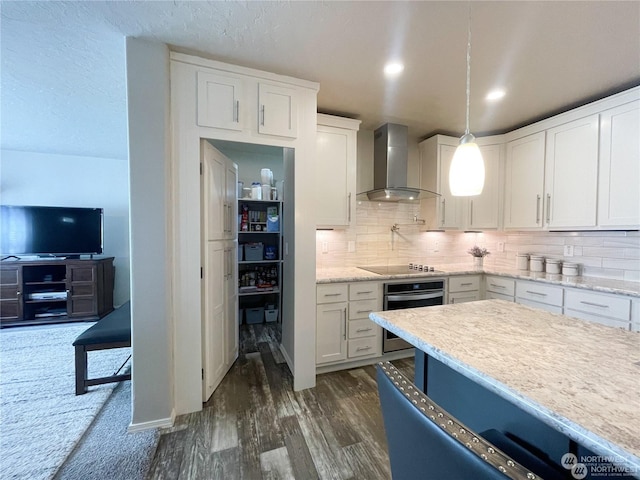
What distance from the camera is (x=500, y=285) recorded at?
9.37 feet

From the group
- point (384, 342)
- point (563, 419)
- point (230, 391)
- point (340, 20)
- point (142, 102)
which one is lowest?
point (230, 391)

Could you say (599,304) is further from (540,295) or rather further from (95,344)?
(95,344)

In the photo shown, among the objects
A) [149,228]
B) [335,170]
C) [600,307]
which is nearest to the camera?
[149,228]

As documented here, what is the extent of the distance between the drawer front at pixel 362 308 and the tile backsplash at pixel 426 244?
70 centimetres

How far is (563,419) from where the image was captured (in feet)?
1.81

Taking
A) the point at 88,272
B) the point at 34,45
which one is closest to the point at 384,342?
the point at 34,45

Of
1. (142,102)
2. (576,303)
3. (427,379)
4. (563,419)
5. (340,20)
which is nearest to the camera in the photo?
(563,419)

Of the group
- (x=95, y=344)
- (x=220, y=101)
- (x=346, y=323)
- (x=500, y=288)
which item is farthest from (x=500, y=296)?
(x=95, y=344)

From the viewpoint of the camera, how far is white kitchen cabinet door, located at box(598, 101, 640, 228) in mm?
2066

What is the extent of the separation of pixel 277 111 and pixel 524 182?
9.40 ft

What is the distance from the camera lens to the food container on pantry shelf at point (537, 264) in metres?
2.89

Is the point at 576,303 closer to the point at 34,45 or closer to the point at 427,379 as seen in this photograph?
the point at 427,379

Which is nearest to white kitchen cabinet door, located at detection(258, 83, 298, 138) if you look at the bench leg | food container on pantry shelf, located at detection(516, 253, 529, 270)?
the bench leg

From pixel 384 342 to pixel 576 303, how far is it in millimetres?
1743
